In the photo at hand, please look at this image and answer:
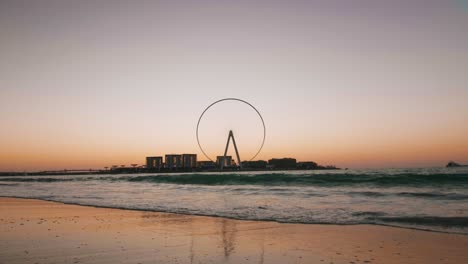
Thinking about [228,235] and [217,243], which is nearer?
[217,243]

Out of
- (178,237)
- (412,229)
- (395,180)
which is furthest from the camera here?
(395,180)

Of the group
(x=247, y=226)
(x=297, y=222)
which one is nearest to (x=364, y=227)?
(x=297, y=222)

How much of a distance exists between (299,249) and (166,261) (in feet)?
8.25

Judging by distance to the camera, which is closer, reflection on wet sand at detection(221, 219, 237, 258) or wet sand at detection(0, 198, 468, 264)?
wet sand at detection(0, 198, 468, 264)

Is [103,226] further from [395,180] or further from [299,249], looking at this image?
[395,180]

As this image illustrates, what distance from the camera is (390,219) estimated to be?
1241cm

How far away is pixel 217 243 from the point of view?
328 inches

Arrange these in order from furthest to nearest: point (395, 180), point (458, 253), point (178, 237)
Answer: point (395, 180), point (178, 237), point (458, 253)

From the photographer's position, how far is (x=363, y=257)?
6910mm

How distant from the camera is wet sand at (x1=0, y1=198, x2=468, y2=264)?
6.88m

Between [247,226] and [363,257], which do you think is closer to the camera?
[363,257]

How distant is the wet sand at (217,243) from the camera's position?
688cm

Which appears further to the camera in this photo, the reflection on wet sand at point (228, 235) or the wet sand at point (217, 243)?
the reflection on wet sand at point (228, 235)

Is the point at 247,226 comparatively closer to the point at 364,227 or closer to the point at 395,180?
the point at 364,227
